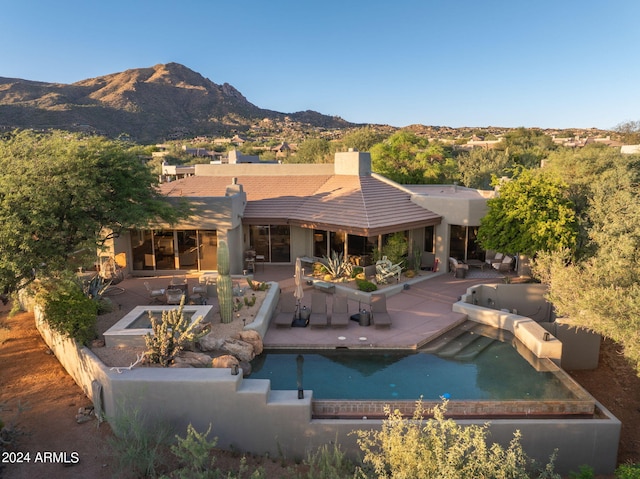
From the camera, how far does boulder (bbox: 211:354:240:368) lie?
37.1ft

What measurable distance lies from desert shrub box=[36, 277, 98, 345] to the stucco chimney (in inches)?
632

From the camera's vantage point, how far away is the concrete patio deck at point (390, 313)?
46.2 ft

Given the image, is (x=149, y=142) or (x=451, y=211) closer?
(x=451, y=211)

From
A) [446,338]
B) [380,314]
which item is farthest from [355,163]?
[446,338]

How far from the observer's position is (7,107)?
70.7m

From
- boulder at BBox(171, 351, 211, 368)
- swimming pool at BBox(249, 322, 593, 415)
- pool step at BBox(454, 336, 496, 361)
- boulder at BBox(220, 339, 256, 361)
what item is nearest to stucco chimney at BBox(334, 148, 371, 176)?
pool step at BBox(454, 336, 496, 361)

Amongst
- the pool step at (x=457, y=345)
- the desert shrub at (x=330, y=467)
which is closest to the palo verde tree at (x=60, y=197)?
the desert shrub at (x=330, y=467)

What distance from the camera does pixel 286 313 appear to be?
1587cm

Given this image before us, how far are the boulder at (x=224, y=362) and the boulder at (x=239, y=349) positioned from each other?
956mm

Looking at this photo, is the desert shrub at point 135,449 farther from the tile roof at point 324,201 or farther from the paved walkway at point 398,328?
the tile roof at point 324,201

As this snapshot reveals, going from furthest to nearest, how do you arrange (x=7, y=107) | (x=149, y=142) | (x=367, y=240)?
(x=149, y=142) → (x=7, y=107) → (x=367, y=240)

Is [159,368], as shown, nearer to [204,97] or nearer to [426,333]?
[426,333]

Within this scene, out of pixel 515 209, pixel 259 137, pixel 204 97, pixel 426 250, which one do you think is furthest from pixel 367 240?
pixel 204 97

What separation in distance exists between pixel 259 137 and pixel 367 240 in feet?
304
